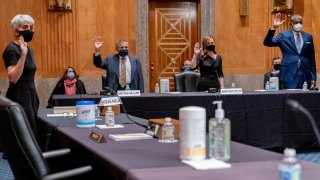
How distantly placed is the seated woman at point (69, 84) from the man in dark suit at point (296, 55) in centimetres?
280

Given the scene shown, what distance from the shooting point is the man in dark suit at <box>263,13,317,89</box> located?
22.6ft

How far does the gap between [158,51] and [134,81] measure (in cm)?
293

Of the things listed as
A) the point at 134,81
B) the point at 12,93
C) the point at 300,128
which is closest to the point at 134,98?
the point at 134,81

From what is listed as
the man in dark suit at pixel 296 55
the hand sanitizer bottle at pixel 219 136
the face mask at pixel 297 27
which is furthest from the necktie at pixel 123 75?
the hand sanitizer bottle at pixel 219 136

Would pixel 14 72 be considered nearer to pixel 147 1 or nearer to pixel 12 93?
pixel 12 93

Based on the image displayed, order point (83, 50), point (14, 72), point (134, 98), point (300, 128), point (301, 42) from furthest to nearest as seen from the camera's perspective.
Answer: point (83, 50) < point (301, 42) < point (300, 128) < point (134, 98) < point (14, 72)

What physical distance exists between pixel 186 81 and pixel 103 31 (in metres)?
2.25

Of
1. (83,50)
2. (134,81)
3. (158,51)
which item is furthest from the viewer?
(158,51)

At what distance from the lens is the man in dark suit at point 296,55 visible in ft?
22.6

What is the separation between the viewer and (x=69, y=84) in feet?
25.2

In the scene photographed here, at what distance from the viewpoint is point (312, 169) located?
169 cm

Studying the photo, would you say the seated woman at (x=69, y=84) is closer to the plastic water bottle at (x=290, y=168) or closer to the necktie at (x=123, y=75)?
the necktie at (x=123, y=75)

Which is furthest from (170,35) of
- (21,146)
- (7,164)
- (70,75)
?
(21,146)

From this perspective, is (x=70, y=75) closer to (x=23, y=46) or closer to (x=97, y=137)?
(x=23, y=46)
